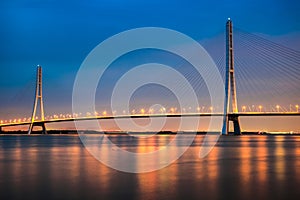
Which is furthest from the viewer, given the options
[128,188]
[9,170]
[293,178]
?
[9,170]

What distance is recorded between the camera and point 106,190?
370 inches

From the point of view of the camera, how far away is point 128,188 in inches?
380

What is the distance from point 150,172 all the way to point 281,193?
14.8ft

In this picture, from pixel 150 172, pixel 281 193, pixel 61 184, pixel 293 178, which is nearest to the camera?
pixel 281 193

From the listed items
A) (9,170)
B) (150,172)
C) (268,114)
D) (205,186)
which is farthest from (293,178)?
(268,114)

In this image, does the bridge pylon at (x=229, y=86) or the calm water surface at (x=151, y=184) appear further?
the bridge pylon at (x=229, y=86)

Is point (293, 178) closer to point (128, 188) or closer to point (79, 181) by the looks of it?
point (128, 188)

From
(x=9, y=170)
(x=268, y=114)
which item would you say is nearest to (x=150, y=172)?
(x=9, y=170)

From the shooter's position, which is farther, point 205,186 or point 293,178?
point 293,178

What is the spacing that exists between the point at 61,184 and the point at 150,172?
10.2 feet

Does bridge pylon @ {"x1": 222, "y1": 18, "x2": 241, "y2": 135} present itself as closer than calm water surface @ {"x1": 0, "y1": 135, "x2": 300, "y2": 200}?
No

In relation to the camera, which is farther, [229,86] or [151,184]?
[229,86]

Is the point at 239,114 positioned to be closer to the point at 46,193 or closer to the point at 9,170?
the point at 9,170

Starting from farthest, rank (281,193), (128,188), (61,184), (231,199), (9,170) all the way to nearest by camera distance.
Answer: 1. (9,170)
2. (61,184)
3. (128,188)
4. (281,193)
5. (231,199)
